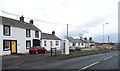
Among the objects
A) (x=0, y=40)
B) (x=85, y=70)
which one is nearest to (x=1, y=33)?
(x=0, y=40)

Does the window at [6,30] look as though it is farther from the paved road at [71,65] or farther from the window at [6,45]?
the paved road at [71,65]

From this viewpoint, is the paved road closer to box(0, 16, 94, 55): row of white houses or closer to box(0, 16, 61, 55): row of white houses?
box(0, 16, 94, 55): row of white houses

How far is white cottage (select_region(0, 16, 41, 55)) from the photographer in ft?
92.7

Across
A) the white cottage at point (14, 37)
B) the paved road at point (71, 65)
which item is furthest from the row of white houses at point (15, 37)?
the paved road at point (71, 65)

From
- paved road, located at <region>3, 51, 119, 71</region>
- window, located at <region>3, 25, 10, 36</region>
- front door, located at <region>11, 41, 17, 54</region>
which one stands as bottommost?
paved road, located at <region>3, 51, 119, 71</region>

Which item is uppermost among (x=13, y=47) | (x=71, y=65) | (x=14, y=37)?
(x=14, y=37)

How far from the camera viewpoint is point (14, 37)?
3119cm

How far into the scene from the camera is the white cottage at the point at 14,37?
2827 cm

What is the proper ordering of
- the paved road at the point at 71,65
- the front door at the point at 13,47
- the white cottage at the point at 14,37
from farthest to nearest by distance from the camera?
the front door at the point at 13,47, the white cottage at the point at 14,37, the paved road at the point at 71,65

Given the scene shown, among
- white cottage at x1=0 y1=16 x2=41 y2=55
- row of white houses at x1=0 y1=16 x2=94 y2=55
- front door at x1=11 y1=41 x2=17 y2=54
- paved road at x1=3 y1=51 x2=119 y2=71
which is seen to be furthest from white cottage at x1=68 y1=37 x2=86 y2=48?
paved road at x1=3 y1=51 x2=119 y2=71

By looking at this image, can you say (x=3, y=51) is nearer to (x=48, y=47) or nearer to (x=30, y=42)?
(x=30, y=42)

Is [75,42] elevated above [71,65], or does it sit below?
above

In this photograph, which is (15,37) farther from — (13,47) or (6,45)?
(6,45)

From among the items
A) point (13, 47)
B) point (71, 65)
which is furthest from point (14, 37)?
point (71, 65)
